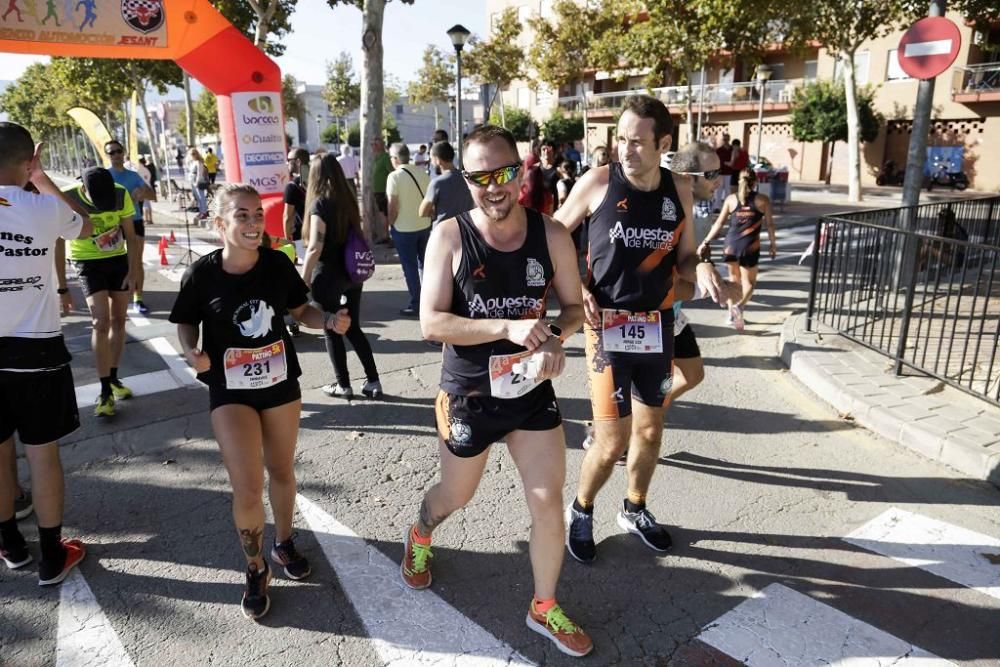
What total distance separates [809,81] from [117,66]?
3187 centimetres

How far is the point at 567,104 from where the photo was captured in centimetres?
5009

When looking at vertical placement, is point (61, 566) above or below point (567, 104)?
below

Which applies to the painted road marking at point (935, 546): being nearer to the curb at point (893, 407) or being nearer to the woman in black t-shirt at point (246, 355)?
the curb at point (893, 407)

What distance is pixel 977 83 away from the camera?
90.5 feet

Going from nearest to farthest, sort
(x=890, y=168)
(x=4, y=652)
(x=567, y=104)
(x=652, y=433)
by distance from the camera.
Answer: (x=4, y=652), (x=652, y=433), (x=890, y=168), (x=567, y=104)

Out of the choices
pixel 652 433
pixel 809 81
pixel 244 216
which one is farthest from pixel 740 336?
pixel 809 81

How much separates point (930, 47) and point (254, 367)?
7088 mm

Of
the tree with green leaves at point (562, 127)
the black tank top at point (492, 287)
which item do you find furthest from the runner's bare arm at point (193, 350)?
the tree with green leaves at point (562, 127)

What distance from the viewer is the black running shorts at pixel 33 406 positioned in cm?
313

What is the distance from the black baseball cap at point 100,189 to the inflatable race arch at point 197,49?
245 cm

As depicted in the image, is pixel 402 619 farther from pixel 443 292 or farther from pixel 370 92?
pixel 370 92

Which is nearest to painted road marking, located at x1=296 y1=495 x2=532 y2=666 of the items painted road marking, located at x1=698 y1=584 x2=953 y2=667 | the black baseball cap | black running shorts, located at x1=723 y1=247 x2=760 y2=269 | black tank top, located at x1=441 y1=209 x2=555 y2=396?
painted road marking, located at x1=698 y1=584 x2=953 y2=667

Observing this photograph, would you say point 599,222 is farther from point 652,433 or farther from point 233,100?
point 233,100

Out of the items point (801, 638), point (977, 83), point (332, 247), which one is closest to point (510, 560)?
point (801, 638)
